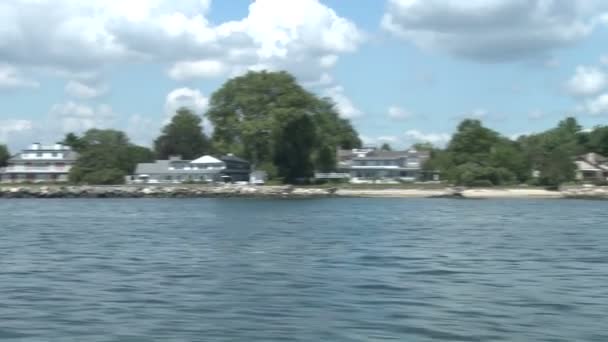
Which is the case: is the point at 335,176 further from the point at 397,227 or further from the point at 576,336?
the point at 576,336

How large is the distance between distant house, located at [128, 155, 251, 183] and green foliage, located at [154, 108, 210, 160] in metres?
28.4

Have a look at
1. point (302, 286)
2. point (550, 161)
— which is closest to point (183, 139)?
point (550, 161)

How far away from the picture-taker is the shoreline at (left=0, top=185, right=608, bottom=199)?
95.1 meters

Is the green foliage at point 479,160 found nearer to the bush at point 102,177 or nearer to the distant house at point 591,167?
the distant house at point 591,167

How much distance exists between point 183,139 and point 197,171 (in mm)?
34703

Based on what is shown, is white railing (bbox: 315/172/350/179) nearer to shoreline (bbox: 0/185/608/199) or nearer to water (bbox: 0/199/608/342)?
shoreline (bbox: 0/185/608/199)

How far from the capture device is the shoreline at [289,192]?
312 feet

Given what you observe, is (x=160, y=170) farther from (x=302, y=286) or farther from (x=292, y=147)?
(x=302, y=286)

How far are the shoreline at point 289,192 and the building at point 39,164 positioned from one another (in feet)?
107

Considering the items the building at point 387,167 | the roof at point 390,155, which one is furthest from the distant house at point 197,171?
the roof at point 390,155

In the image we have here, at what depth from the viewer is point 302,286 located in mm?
21250

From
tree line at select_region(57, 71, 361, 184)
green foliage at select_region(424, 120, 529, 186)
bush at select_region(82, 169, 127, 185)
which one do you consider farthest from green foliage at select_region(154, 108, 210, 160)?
green foliage at select_region(424, 120, 529, 186)

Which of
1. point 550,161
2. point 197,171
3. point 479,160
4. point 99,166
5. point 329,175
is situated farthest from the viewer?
point 197,171

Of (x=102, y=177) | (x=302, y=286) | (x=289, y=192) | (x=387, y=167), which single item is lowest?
(x=302, y=286)
